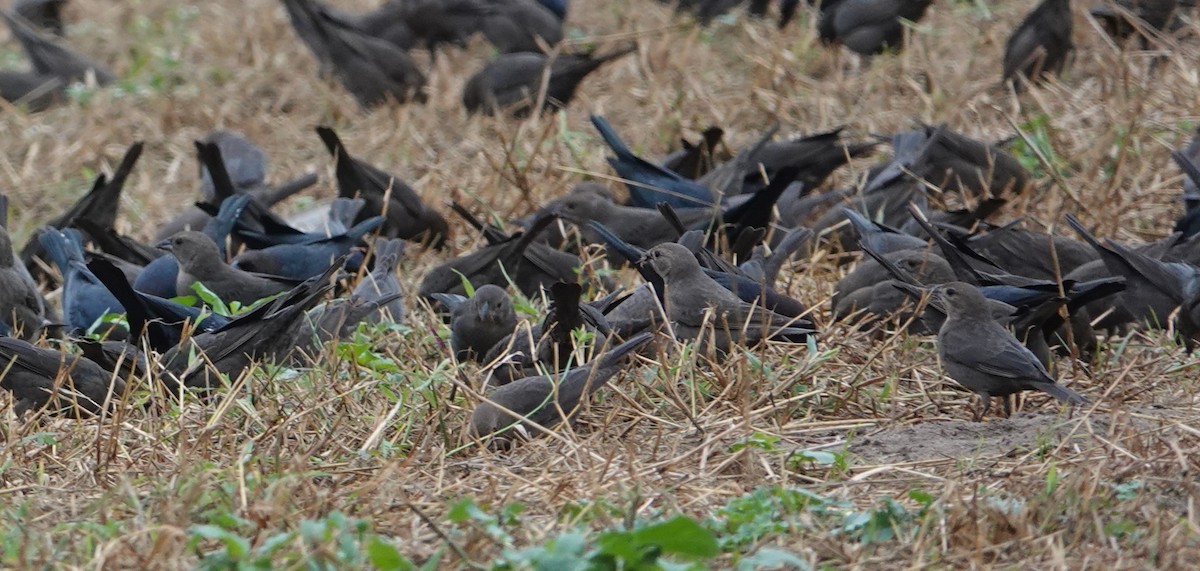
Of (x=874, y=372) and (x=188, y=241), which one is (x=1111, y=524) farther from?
(x=188, y=241)

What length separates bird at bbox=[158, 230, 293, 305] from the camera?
266 inches

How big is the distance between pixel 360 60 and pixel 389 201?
279 centimetres

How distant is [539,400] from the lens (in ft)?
Result: 16.2

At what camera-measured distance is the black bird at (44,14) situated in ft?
44.1

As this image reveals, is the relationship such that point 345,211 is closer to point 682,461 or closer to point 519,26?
point 682,461

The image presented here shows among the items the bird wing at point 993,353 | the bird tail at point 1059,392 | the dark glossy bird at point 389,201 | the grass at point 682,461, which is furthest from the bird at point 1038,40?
the bird tail at point 1059,392

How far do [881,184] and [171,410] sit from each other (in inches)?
155

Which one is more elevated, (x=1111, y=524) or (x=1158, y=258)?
(x=1111, y=524)

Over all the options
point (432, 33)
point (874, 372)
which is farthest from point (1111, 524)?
point (432, 33)

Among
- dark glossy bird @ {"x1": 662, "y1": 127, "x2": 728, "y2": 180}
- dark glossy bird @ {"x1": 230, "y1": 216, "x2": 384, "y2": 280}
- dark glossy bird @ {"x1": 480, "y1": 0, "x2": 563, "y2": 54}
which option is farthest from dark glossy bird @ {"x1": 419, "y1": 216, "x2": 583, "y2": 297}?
dark glossy bird @ {"x1": 480, "y1": 0, "x2": 563, "y2": 54}

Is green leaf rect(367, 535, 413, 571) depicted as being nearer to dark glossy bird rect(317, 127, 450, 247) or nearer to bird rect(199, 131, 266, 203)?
dark glossy bird rect(317, 127, 450, 247)

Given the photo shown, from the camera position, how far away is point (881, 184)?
7.62m

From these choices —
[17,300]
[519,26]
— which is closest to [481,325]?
[17,300]

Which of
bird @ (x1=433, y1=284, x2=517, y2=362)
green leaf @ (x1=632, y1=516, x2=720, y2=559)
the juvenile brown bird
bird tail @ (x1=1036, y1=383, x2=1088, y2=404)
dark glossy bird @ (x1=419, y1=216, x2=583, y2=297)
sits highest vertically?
green leaf @ (x1=632, y1=516, x2=720, y2=559)
